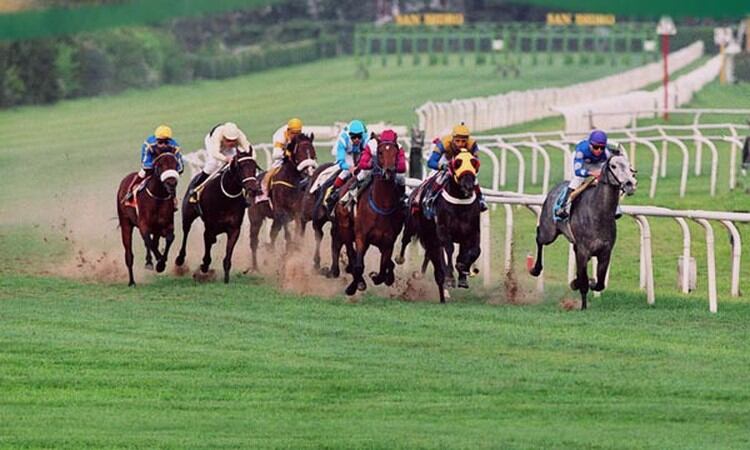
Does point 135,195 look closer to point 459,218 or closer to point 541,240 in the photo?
point 459,218

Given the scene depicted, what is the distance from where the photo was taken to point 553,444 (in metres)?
9.88

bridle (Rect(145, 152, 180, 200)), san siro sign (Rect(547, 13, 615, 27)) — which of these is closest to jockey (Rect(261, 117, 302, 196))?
bridle (Rect(145, 152, 180, 200))

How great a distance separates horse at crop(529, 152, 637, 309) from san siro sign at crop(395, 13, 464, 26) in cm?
4021

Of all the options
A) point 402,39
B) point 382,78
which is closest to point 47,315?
point 382,78

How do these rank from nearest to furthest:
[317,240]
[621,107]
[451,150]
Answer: [451,150]
[317,240]
[621,107]

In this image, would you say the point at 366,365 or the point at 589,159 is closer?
the point at 366,365

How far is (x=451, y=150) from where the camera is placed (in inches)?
650

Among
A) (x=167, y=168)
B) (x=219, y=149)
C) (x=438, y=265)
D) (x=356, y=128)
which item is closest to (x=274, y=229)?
(x=219, y=149)

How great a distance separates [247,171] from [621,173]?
3890 mm

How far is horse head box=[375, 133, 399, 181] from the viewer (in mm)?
16141

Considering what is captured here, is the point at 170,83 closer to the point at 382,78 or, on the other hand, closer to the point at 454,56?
the point at 382,78

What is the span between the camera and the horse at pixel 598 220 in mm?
15617

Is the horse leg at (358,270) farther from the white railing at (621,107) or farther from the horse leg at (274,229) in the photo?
the white railing at (621,107)

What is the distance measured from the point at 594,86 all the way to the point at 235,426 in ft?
118
